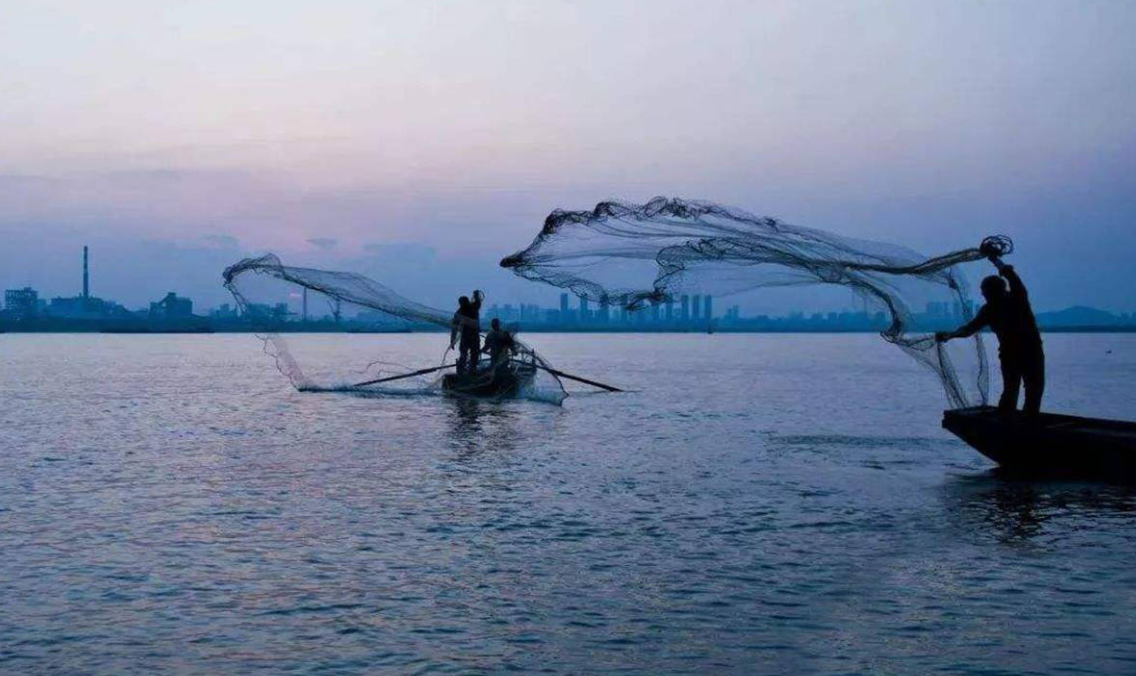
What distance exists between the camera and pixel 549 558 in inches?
411

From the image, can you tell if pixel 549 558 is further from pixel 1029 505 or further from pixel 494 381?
pixel 494 381

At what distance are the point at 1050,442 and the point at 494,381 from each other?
1546 centimetres

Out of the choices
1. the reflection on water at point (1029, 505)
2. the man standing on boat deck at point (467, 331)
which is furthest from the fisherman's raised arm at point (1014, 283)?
the man standing on boat deck at point (467, 331)

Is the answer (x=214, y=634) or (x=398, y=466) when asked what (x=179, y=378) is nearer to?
(x=398, y=466)

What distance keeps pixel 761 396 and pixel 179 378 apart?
81.1ft

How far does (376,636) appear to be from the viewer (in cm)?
782

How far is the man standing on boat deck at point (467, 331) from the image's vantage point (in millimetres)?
27350

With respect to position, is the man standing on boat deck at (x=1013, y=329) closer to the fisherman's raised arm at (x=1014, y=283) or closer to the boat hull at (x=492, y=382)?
the fisherman's raised arm at (x=1014, y=283)

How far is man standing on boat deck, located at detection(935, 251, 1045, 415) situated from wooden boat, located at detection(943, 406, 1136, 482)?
44 cm

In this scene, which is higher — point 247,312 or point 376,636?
point 247,312

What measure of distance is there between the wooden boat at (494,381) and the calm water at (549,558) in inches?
267

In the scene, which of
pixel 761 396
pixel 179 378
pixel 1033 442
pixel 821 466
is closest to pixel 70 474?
pixel 821 466

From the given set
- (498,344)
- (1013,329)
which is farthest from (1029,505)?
(498,344)

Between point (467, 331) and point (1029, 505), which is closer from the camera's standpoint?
point (1029, 505)
